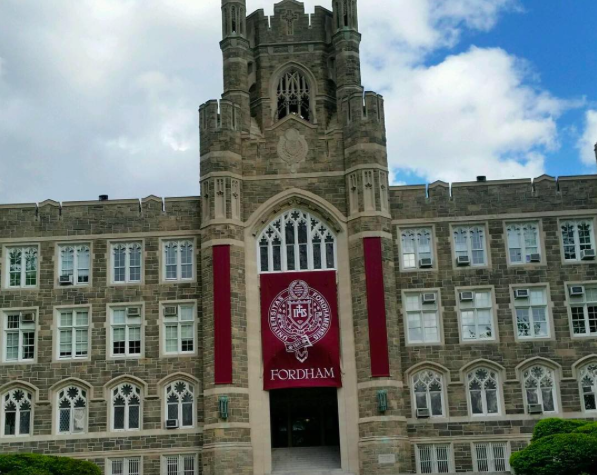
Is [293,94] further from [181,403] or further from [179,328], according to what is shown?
[181,403]

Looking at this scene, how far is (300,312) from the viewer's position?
39625 mm

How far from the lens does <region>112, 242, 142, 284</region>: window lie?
41.0 m

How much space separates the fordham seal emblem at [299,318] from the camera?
3928 cm

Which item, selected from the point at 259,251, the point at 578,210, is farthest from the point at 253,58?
the point at 578,210

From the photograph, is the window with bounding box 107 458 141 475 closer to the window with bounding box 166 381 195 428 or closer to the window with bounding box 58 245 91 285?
the window with bounding box 166 381 195 428

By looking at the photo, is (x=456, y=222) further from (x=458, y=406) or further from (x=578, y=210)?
(x=458, y=406)

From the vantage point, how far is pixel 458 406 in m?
39.1

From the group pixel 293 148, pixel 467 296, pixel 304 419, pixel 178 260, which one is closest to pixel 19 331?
pixel 178 260

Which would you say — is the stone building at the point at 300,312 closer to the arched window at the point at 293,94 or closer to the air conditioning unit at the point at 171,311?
the air conditioning unit at the point at 171,311

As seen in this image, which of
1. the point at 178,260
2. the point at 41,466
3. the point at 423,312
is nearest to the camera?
the point at 41,466

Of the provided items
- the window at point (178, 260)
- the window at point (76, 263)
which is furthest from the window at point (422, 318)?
the window at point (76, 263)

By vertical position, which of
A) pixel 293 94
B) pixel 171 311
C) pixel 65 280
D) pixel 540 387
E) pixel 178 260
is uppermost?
pixel 293 94

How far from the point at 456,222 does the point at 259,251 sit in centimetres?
873

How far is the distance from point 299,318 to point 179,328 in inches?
207
